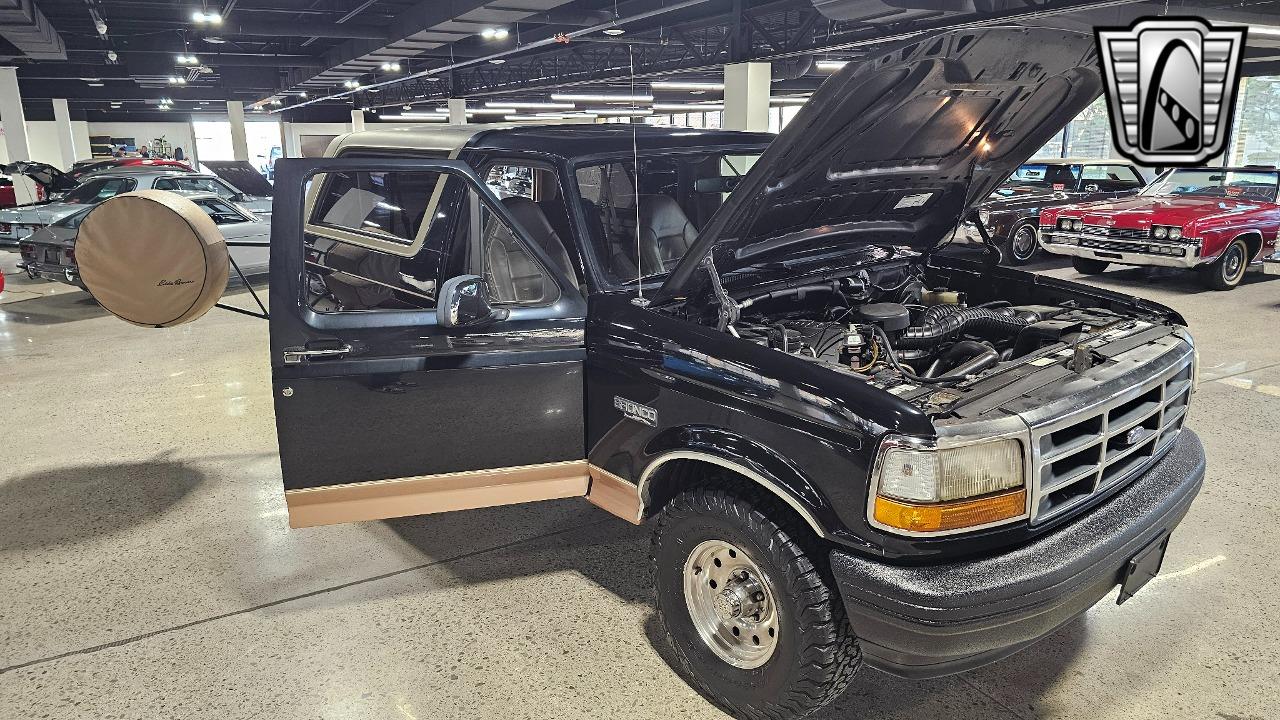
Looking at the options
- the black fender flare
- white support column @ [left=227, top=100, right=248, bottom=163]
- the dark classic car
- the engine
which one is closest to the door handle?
the black fender flare

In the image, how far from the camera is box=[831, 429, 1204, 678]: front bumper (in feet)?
7.00

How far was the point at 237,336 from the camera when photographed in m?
8.24

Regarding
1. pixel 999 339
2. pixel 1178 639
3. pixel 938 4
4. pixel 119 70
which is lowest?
pixel 1178 639

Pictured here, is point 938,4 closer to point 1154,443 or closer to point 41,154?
point 1154,443

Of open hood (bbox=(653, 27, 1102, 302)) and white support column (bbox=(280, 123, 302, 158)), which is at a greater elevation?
white support column (bbox=(280, 123, 302, 158))

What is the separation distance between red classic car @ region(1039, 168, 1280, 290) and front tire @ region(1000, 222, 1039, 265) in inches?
40.5

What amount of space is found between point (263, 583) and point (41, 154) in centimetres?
3910

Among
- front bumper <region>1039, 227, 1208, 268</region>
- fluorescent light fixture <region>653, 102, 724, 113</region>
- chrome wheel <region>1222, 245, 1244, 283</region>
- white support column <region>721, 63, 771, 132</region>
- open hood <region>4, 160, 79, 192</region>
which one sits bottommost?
chrome wheel <region>1222, 245, 1244, 283</region>

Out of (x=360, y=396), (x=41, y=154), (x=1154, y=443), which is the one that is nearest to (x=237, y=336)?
(x=360, y=396)

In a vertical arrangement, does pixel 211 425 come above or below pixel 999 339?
below

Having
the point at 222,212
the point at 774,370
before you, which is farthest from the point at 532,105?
the point at 774,370

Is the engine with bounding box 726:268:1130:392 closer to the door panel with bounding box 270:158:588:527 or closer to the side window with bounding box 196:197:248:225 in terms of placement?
the door panel with bounding box 270:158:588:527

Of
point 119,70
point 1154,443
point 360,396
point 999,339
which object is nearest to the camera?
point 1154,443

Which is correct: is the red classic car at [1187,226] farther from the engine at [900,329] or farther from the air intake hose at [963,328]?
the air intake hose at [963,328]
